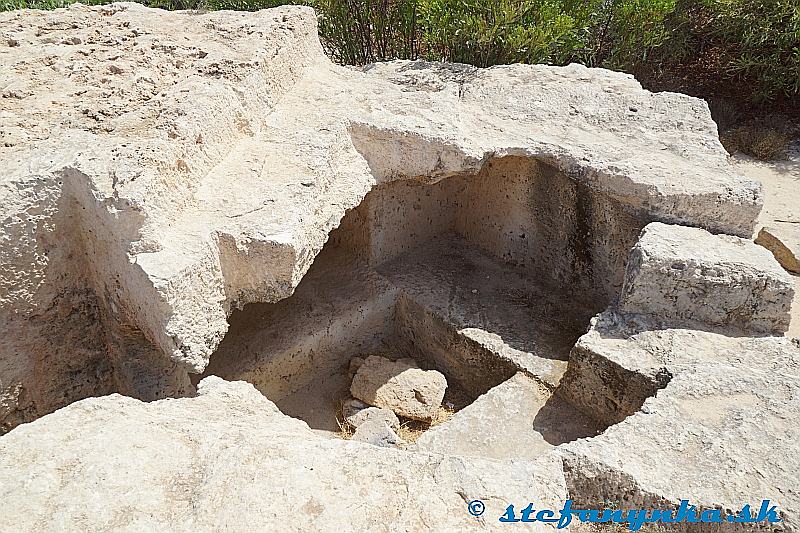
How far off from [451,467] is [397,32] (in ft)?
17.9

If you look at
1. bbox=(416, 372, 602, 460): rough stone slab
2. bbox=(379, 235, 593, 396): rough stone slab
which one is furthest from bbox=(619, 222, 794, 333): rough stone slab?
bbox=(379, 235, 593, 396): rough stone slab

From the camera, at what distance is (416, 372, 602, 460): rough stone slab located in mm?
3762

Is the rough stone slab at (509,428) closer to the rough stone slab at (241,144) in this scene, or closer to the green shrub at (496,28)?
the rough stone slab at (241,144)

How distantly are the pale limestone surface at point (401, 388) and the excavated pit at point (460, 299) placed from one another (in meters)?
0.24

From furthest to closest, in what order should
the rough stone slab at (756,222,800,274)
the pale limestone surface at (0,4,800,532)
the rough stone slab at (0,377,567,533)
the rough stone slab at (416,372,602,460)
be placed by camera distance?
the rough stone slab at (756,222,800,274) < the rough stone slab at (416,372,602,460) < the pale limestone surface at (0,4,800,532) < the rough stone slab at (0,377,567,533)

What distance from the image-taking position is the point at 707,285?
11.3 ft

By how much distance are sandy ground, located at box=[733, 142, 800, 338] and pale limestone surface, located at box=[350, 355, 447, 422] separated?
128 inches

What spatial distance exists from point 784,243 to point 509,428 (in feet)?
11.0

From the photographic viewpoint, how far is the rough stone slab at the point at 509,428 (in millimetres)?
3762

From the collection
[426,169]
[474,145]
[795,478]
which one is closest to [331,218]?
[426,169]

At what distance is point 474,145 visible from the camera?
3.98 meters

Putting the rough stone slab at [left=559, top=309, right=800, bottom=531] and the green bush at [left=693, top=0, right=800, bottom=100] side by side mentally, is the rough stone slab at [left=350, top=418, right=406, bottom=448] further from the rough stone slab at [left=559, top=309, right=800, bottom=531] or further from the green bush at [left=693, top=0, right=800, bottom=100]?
the green bush at [left=693, top=0, right=800, bottom=100]

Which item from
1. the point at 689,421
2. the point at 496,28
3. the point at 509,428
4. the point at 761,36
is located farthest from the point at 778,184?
the point at 689,421

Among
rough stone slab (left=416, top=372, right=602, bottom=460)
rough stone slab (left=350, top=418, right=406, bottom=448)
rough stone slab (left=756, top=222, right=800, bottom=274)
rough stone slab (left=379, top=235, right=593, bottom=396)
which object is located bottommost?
rough stone slab (left=350, top=418, right=406, bottom=448)
